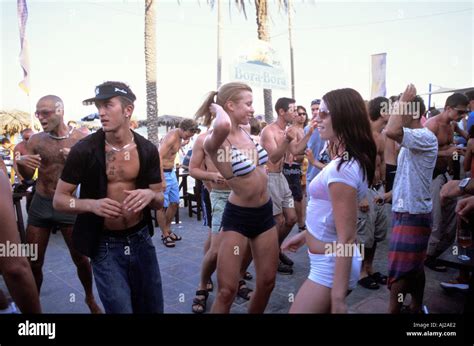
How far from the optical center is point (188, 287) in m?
3.93

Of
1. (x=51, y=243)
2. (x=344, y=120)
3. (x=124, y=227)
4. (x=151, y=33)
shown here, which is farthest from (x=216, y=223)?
(x=151, y=33)

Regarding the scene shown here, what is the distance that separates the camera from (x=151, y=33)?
34.6 feet

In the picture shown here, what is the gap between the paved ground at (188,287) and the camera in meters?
3.41

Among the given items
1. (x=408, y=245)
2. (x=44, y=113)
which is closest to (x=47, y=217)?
(x=44, y=113)

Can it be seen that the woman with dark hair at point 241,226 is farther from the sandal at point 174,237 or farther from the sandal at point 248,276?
the sandal at point 174,237

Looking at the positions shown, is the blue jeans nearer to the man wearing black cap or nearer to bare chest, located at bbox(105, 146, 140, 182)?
the man wearing black cap

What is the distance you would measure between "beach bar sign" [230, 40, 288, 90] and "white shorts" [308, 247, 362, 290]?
11.1m

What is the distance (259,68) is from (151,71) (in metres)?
4.40

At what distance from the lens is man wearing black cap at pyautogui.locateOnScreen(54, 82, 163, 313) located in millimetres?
2176

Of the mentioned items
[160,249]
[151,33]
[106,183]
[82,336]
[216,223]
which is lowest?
[160,249]

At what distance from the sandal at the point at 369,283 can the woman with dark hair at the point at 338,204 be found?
87.4 inches

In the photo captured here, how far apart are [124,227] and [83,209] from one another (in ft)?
1.05

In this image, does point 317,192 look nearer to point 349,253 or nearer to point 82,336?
point 349,253

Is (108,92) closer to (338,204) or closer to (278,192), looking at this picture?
(338,204)
